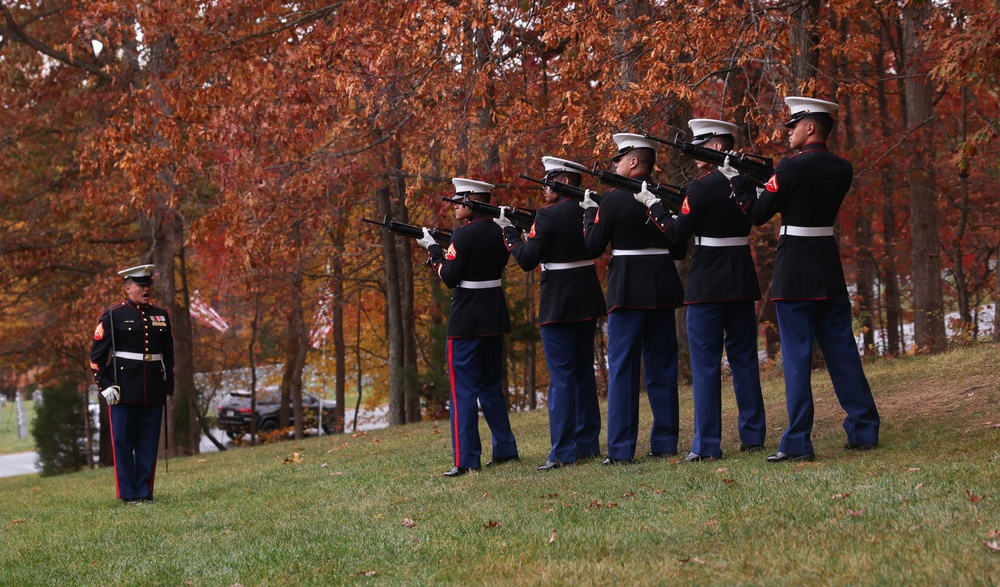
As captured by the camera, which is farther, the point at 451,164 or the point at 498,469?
the point at 451,164

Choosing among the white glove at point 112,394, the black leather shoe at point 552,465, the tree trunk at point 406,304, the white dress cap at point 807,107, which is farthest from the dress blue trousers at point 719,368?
the tree trunk at point 406,304

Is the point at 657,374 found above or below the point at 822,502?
above

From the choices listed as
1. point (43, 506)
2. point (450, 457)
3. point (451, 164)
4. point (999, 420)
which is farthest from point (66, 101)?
point (999, 420)

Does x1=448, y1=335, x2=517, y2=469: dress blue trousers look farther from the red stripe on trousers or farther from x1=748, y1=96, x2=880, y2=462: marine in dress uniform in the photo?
x1=748, y1=96, x2=880, y2=462: marine in dress uniform

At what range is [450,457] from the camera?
460 inches

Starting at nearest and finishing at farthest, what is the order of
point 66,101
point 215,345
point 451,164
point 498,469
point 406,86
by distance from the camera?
point 498,469, point 406,86, point 451,164, point 66,101, point 215,345

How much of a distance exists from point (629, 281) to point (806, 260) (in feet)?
4.89

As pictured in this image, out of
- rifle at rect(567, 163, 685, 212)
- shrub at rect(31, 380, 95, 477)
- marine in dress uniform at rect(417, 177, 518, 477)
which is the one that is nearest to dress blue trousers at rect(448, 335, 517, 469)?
marine in dress uniform at rect(417, 177, 518, 477)

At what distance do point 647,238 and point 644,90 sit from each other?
3.29m

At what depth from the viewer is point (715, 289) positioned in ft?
27.8

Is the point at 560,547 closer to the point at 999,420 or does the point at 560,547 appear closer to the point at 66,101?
the point at 999,420

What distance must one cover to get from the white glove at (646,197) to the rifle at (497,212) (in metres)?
1.31

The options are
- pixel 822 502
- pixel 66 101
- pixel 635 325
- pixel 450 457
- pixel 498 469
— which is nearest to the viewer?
pixel 822 502

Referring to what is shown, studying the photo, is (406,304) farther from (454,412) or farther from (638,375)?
(638,375)
